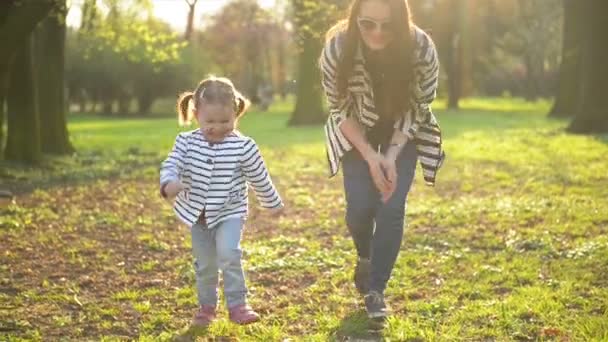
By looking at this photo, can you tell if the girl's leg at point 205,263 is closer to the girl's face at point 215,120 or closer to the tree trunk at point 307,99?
the girl's face at point 215,120

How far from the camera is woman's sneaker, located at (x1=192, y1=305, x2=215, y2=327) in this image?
16.6 feet

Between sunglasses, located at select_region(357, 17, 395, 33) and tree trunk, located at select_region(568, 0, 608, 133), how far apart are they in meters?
18.1

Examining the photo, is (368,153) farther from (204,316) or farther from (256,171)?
(204,316)

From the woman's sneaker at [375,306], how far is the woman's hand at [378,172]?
670mm

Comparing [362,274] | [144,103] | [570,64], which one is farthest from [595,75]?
[144,103]

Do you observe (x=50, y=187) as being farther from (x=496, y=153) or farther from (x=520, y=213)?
(x=496, y=153)

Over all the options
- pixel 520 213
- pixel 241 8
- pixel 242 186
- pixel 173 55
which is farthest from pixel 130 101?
pixel 242 186

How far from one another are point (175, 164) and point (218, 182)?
282 mm

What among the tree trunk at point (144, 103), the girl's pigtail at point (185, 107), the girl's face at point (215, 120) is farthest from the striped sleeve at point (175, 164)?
the tree trunk at point (144, 103)

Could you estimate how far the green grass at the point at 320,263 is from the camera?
5082 mm

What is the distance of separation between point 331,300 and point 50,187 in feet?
28.0

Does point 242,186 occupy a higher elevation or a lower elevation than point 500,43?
lower

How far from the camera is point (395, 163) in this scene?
517 centimetres

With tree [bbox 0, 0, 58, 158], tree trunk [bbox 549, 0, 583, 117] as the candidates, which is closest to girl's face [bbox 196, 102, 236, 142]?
tree [bbox 0, 0, 58, 158]
